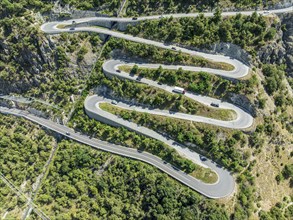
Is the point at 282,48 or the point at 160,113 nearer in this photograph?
the point at 160,113

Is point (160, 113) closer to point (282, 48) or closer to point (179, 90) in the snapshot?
point (179, 90)

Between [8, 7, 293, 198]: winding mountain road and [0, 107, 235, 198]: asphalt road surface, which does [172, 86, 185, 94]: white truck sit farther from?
[0, 107, 235, 198]: asphalt road surface

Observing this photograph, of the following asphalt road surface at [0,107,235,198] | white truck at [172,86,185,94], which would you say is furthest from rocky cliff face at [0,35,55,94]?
white truck at [172,86,185,94]

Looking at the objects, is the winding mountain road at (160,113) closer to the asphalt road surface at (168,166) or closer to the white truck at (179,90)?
the asphalt road surface at (168,166)

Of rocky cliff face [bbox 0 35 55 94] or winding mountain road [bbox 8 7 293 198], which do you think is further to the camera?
rocky cliff face [bbox 0 35 55 94]

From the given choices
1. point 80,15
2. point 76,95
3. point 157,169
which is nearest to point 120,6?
point 80,15

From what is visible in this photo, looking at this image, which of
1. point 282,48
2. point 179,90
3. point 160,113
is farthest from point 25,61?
point 282,48

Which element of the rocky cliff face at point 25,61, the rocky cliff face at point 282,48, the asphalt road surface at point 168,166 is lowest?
the asphalt road surface at point 168,166

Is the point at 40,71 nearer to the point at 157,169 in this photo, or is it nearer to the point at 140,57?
the point at 140,57

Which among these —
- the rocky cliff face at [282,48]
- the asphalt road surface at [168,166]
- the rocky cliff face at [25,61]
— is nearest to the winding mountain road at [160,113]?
the asphalt road surface at [168,166]
